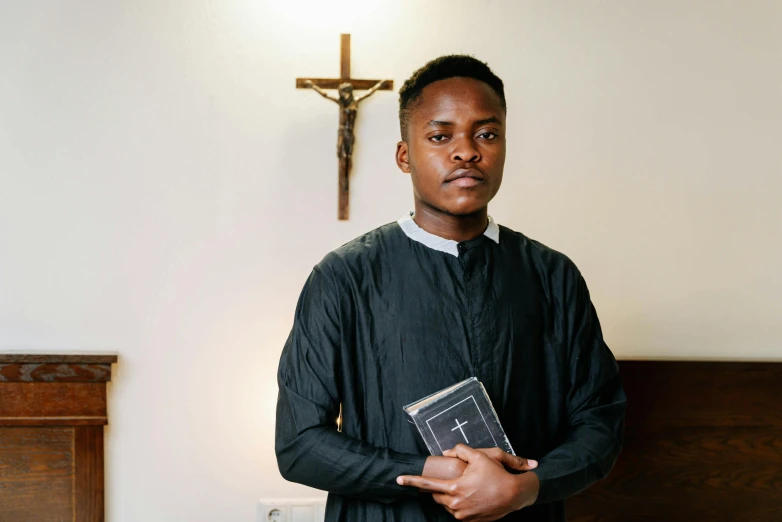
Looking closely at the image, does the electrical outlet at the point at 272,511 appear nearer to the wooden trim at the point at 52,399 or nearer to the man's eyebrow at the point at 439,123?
the wooden trim at the point at 52,399

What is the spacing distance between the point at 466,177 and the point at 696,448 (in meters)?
1.57

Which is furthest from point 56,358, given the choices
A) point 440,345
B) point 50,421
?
point 440,345

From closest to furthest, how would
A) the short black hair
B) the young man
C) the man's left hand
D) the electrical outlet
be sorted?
1. the man's left hand
2. the young man
3. the short black hair
4. the electrical outlet

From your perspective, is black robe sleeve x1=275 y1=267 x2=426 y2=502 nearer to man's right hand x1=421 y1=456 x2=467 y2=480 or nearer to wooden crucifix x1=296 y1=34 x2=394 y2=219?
man's right hand x1=421 y1=456 x2=467 y2=480

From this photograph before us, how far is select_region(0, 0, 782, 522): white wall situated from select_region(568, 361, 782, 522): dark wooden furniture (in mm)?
122

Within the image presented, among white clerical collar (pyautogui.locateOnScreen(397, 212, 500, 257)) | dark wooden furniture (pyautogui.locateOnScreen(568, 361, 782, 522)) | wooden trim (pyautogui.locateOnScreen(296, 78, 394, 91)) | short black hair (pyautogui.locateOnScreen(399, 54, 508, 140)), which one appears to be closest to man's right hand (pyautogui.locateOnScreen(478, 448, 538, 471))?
white clerical collar (pyautogui.locateOnScreen(397, 212, 500, 257))

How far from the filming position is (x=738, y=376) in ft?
8.48

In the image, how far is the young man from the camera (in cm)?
140

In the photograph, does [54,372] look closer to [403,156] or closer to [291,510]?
[291,510]

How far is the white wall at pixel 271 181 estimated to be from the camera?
2.45m

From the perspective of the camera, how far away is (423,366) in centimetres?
146

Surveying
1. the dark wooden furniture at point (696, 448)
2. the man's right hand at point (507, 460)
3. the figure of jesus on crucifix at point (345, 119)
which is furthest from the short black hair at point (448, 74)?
the dark wooden furniture at point (696, 448)

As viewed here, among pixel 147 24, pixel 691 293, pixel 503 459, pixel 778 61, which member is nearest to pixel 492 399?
pixel 503 459

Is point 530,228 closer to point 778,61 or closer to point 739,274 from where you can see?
point 739,274
